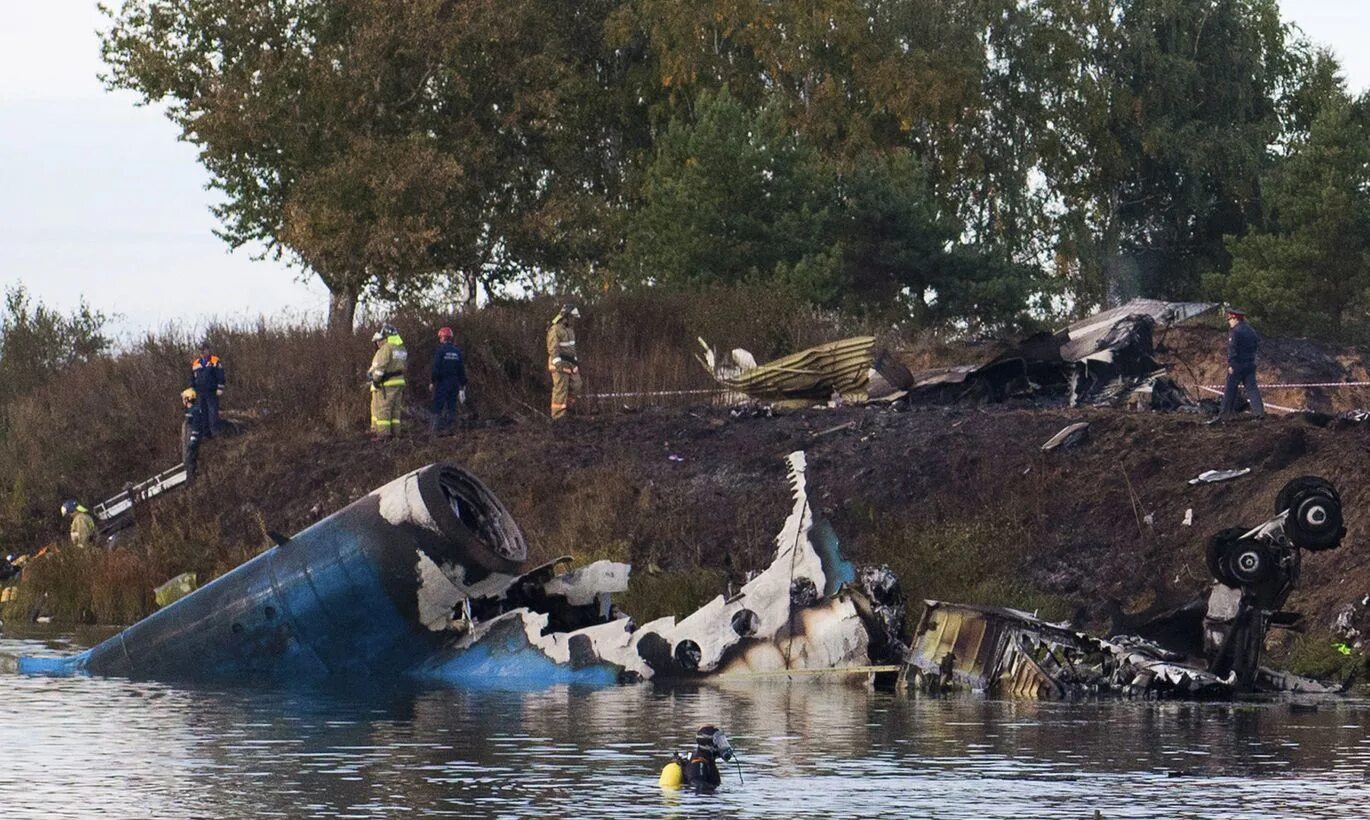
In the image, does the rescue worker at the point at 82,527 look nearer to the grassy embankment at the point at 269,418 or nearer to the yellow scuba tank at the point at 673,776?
the grassy embankment at the point at 269,418

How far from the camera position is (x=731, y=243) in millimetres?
47656

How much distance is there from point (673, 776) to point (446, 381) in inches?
761

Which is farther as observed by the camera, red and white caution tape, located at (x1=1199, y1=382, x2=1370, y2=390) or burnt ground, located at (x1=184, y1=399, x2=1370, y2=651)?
red and white caution tape, located at (x1=1199, y1=382, x2=1370, y2=390)

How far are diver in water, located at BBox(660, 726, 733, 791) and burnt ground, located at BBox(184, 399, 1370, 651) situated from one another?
27.1 ft

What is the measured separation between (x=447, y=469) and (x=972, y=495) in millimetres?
8711

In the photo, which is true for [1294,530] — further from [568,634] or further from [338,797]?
[338,797]

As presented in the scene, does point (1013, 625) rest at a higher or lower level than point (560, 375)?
lower

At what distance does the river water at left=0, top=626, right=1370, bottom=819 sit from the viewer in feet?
44.6

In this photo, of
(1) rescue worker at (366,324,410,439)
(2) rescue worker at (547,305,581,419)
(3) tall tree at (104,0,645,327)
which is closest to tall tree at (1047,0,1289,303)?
(3) tall tree at (104,0,645,327)

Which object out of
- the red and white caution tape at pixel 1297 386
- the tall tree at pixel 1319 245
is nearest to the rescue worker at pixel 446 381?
the red and white caution tape at pixel 1297 386

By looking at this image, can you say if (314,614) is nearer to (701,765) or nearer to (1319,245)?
(701,765)

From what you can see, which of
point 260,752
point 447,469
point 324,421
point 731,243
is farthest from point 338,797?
point 731,243

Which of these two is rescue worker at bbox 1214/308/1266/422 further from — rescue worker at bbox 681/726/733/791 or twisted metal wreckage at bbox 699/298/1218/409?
rescue worker at bbox 681/726/733/791

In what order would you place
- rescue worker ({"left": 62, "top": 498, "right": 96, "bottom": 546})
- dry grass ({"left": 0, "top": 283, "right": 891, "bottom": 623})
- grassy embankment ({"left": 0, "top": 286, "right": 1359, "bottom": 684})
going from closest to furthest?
grassy embankment ({"left": 0, "top": 286, "right": 1359, "bottom": 684}) < rescue worker ({"left": 62, "top": 498, "right": 96, "bottom": 546}) < dry grass ({"left": 0, "top": 283, "right": 891, "bottom": 623})
